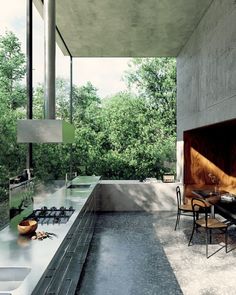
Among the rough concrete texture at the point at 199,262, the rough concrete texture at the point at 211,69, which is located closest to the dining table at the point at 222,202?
the rough concrete texture at the point at 199,262

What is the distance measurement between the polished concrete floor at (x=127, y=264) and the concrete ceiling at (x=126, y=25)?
3.73 meters

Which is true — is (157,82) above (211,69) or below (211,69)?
above

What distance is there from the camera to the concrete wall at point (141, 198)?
24.7 ft

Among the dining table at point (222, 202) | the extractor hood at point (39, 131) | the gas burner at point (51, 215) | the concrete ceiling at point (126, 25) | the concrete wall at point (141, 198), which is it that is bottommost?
the concrete wall at point (141, 198)

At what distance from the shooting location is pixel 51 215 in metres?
3.38

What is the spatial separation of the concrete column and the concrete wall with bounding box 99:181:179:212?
4.06 metres

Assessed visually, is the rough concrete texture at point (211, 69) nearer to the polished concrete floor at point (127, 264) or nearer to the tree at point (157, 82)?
the polished concrete floor at point (127, 264)

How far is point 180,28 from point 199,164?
9.42 ft

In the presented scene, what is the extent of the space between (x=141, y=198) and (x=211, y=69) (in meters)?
3.64

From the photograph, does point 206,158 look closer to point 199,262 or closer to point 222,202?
point 222,202

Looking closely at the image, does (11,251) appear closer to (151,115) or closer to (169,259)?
(169,259)

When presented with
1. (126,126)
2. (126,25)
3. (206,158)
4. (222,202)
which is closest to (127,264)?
(222,202)

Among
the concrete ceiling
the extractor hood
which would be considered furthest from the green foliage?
the extractor hood

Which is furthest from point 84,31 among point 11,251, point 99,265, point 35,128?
point 11,251
